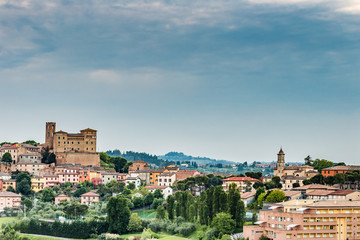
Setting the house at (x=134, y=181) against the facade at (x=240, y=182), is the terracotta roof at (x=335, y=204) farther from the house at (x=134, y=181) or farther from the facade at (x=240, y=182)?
the house at (x=134, y=181)

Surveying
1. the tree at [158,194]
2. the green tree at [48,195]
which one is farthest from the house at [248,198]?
the green tree at [48,195]

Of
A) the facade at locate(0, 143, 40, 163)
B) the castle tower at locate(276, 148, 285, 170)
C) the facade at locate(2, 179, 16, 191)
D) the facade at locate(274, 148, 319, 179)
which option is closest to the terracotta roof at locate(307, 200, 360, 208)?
the facade at locate(274, 148, 319, 179)

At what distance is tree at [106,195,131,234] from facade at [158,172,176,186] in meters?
29.9

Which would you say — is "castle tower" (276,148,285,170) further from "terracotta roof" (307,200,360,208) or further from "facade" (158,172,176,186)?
"terracotta roof" (307,200,360,208)

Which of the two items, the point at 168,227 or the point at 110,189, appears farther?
the point at 110,189

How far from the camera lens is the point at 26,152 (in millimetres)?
108188

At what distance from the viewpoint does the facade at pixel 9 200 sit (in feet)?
289

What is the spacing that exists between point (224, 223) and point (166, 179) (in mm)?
41501

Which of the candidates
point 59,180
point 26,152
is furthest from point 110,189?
point 26,152

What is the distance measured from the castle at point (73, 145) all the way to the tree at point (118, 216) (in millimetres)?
37321

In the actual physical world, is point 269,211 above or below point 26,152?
below

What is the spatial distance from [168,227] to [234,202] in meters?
8.91

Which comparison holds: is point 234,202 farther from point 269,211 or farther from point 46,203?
point 46,203

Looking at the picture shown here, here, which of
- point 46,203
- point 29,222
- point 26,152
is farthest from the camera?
point 26,152
